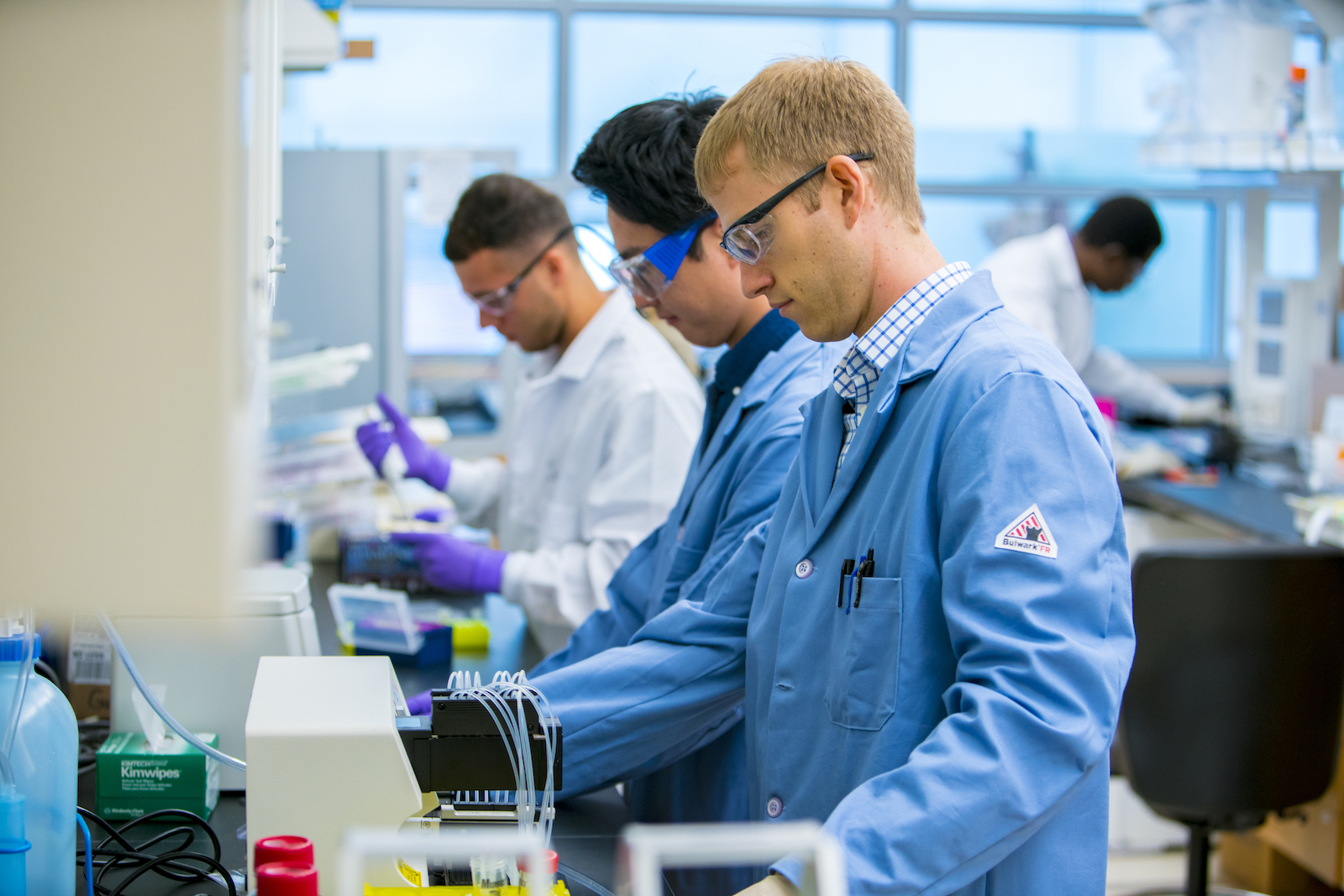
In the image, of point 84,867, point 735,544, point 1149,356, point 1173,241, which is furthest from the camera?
point 1173,241

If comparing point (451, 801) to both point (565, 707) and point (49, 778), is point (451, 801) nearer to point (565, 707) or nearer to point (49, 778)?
point (565, 707)

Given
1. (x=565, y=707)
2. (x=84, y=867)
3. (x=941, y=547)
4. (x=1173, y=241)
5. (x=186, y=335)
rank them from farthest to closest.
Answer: (x=1173, y=241), (x=565, y=707), (x=84, y=867), (x=941, y=547), (x=186, y=335)

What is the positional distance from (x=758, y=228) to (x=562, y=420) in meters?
1.27

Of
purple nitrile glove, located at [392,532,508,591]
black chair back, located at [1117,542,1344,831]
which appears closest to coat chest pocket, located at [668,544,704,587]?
purple nitrile glove, located at [392,532,508,591]

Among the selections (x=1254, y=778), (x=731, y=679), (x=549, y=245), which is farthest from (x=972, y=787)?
(x=1254, y=778)

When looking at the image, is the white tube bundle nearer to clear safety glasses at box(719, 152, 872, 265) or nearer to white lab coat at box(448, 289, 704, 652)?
clear safety glasses at box(719, 152, 872, 265)

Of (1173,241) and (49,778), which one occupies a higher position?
(1173,241)

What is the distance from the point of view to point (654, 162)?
5.08 ft

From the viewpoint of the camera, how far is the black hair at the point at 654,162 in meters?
1.54

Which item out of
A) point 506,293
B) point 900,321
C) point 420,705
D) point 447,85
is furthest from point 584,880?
point 447,85

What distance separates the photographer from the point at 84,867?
1134mm

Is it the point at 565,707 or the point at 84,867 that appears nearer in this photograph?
the point at 84,867

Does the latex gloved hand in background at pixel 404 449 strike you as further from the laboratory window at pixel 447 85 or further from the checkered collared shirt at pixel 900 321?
the laboratory window at pixel 447 85

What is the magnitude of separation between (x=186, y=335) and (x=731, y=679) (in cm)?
90
